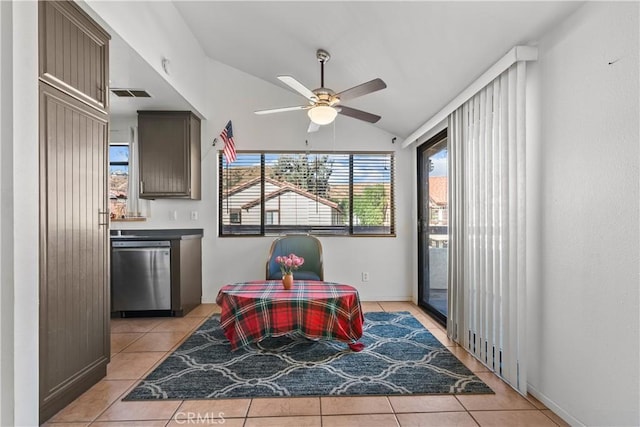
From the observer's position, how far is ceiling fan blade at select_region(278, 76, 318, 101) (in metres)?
2.43

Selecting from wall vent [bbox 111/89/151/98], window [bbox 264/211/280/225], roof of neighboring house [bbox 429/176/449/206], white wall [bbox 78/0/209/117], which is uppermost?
white wall [bbox 78/0/209/117]

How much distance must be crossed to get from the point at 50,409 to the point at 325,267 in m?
3.17

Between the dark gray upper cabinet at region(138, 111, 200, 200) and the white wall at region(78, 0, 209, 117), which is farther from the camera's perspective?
the dark gray upper cabinet at region(138, 111, 200, 200)

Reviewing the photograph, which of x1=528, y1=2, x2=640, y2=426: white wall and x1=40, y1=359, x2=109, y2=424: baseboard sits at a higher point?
x1=528, y1=2, x2=640, y2=426: white wall

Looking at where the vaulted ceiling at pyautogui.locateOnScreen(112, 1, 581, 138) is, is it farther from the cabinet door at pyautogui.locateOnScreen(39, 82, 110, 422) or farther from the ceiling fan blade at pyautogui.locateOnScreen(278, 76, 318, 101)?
the cabinet door at pyautogui.locateOnScreen(39, 82, 110, 422)

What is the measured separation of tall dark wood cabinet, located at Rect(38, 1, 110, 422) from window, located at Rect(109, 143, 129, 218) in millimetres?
2256

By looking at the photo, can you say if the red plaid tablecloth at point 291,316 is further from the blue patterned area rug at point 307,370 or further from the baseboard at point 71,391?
the baseboard at point 71,391

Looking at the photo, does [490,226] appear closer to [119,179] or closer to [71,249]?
[71,249]

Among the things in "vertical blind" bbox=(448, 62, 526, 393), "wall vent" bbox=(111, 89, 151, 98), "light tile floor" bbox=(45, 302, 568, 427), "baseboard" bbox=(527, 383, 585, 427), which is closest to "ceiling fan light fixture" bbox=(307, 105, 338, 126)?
"vertical blind" bbox=(448, 62, 526, 393)

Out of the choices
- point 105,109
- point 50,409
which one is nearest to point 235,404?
point 50,409

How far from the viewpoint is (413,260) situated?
4.57m

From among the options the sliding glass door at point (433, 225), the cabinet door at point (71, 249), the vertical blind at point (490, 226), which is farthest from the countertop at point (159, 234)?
the vertical blind at point (490, 226)

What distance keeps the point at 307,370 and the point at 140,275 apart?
2.35m

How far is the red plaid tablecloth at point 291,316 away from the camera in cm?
272
